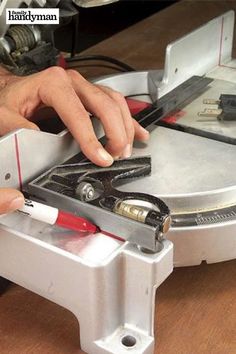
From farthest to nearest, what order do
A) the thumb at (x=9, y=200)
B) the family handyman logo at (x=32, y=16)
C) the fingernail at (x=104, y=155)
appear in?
the family handyman logo at (x=32, y=16)
the fingernail at (x=104, y=155)
the thumb at (x=9, y=200)

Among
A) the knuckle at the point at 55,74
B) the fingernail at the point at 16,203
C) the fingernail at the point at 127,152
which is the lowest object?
the fingernail at the point at 127,152

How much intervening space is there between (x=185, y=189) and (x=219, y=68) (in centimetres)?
44

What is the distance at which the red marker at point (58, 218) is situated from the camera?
564 millimetres

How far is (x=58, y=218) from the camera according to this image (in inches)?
22.2

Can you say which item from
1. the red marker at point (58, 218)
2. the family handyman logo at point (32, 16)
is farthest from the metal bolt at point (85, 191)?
the family handyman logo at point (32, 16)

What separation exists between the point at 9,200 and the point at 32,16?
0.34 meters

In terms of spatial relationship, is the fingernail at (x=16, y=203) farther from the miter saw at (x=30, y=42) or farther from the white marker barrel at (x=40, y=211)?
the miter saw at (x=30, y=42)

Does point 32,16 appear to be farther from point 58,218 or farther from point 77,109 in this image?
point 58,218

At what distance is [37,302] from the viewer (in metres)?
0.67

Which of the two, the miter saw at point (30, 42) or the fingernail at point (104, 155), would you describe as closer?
the fingernail at point (104, 155)

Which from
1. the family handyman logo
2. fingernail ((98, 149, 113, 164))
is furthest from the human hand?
the family handyman logo

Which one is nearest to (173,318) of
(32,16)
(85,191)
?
(85,191)

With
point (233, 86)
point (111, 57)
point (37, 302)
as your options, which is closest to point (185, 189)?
point (37, 302)

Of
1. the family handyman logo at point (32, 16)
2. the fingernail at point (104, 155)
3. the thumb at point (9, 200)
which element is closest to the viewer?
the thumb at point (9, 200)
